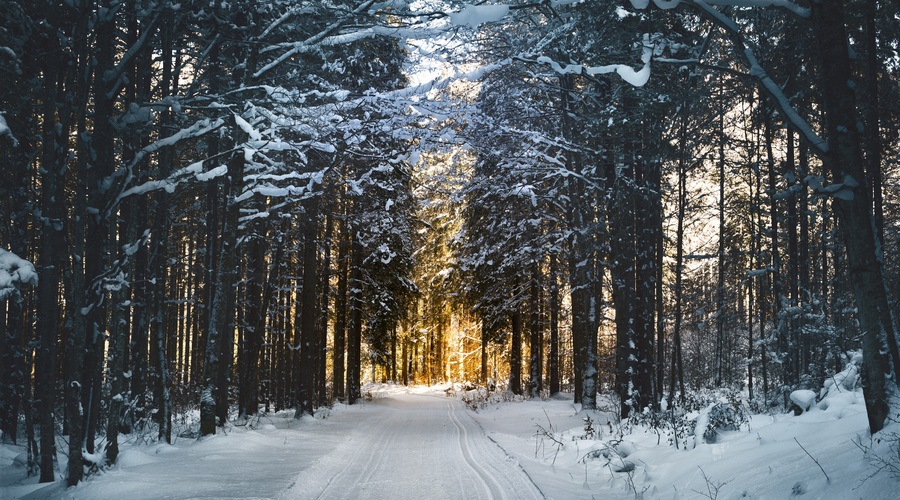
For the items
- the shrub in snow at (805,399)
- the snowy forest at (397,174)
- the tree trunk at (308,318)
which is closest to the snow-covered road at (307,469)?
the snowy forest at (397,174)

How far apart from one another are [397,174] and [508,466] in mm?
15882

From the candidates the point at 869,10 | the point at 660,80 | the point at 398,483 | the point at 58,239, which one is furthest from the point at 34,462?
the point at 869,10

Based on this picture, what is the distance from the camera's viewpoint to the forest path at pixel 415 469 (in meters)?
8.05

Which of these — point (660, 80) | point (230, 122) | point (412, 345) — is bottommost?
point (412, 345)

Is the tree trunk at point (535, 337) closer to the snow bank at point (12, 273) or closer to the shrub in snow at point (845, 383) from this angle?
the shrub in snow at point (845, 383)

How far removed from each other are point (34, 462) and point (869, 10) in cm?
1382

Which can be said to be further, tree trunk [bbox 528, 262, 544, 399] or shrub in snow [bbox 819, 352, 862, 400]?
tree trunk [bbox 528, 262, 544, 399]

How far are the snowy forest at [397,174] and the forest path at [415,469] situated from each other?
10.4 feet

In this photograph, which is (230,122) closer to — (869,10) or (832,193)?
(832,193)

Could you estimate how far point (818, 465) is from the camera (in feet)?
17.9

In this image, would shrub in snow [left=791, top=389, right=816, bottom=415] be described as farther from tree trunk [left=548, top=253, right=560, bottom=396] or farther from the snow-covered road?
tree trunk [left=548, top=253, right=560, bottom=396]

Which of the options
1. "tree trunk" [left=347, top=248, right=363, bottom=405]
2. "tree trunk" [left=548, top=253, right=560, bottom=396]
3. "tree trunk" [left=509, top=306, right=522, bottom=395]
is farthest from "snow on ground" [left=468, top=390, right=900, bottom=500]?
"tree trunk" [left=347, top=248, right=363, bottom=405]

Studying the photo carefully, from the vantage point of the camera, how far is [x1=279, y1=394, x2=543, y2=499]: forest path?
8.05m

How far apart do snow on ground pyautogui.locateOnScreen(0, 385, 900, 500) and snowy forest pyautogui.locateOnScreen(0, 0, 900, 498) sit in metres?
0.47
